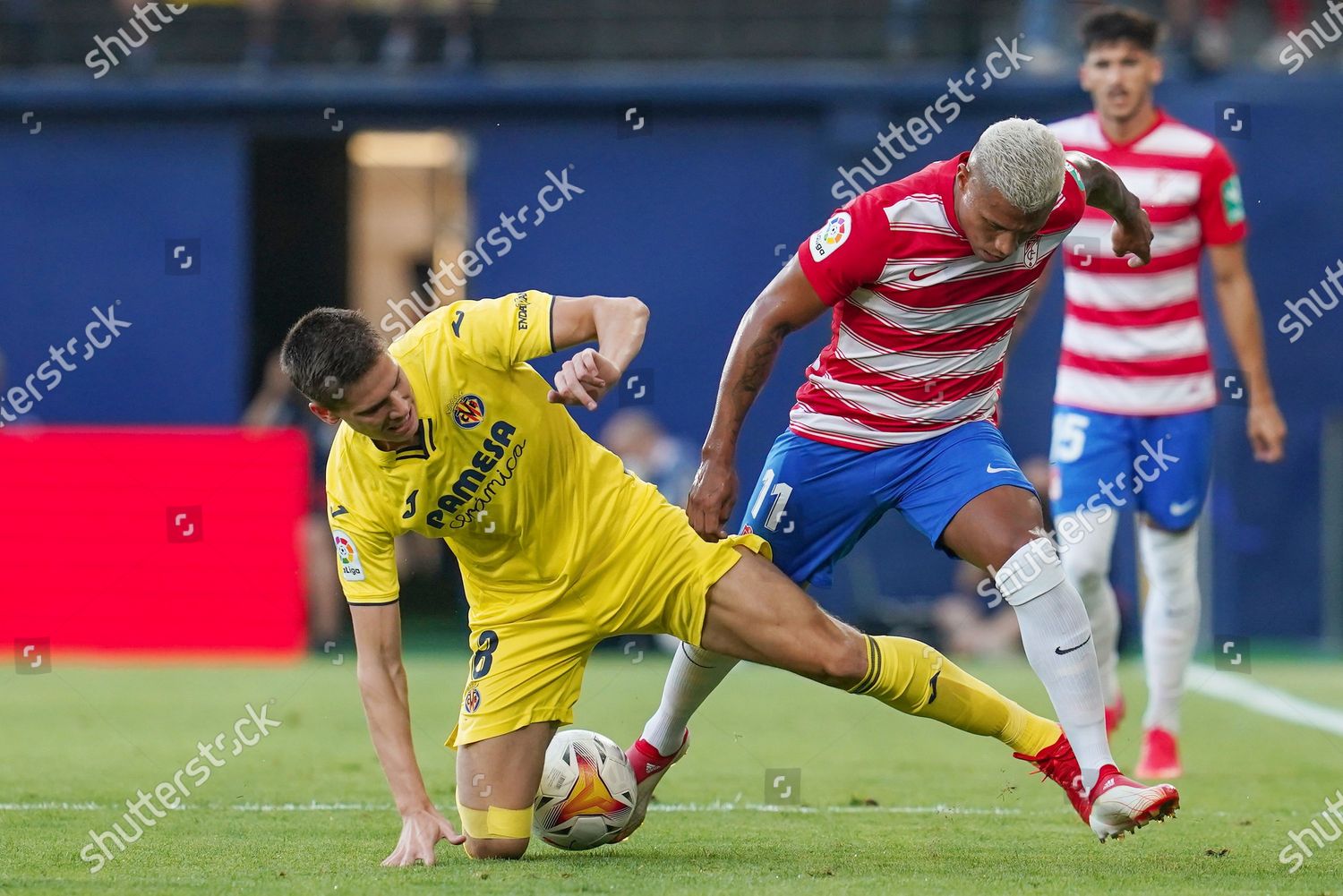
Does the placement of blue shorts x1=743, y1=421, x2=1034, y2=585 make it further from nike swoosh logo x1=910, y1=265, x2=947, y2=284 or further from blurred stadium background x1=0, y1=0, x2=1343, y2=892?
blurred stadium background x1=0, y1=0, x2=1343, y2=892

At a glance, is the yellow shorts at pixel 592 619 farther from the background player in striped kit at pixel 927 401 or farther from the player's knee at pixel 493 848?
the player's knee at pixel 493 848

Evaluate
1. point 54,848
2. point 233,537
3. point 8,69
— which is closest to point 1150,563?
point 54,848

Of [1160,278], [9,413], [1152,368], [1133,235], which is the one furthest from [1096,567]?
[9,413]

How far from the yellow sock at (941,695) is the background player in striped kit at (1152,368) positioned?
5.71 ft

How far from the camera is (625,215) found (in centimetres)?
1482

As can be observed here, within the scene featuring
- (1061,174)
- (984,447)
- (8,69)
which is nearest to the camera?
(1061,174)

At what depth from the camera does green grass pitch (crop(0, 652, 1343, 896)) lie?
4652mm

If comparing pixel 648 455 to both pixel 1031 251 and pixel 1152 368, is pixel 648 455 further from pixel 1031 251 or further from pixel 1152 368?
pixel 1031 251

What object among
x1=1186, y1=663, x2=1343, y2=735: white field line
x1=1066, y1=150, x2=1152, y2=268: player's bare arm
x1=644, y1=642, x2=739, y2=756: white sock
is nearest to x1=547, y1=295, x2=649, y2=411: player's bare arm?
x1=644, y1=642, x2=739, y2=756: white sock

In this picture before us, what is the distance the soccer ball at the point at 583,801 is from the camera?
5.22 m

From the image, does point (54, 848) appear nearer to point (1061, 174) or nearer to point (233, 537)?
point (1061, 174)

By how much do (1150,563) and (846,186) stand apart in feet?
25.3

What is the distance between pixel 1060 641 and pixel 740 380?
1157 mm

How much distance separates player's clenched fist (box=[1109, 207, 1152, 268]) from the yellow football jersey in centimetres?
181
